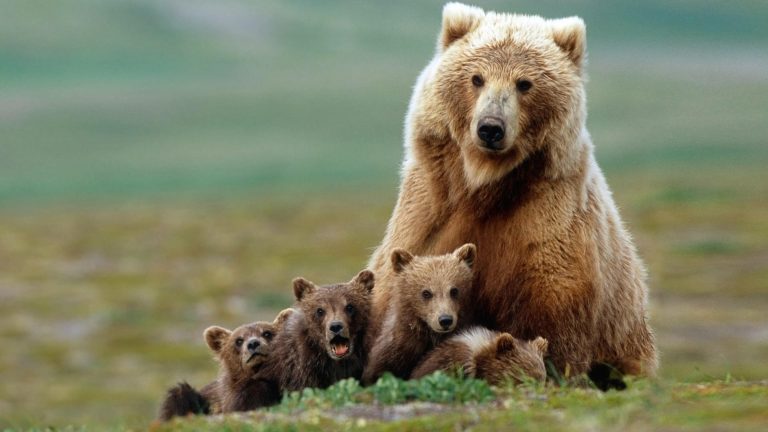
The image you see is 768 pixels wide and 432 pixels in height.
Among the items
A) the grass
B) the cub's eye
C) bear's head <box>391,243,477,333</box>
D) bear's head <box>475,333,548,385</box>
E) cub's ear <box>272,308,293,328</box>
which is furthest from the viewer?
cub's ear <box>272,308,293,328</box>

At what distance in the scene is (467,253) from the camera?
33.1 ft

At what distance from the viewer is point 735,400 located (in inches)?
320

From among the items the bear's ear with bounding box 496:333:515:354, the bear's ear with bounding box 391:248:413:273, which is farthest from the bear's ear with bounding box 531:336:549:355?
the bear's ear with bounding box 391:248:413:273

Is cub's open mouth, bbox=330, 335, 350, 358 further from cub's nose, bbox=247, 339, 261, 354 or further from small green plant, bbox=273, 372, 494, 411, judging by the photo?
small green plant, bbox=273, 372, 494, 411

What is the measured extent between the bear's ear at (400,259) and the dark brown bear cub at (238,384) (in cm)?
93

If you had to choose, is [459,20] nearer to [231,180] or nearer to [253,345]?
[253,345]

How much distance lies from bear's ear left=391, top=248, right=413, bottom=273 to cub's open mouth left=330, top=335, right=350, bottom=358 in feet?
2.25

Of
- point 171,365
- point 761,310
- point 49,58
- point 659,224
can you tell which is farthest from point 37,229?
point 49,58

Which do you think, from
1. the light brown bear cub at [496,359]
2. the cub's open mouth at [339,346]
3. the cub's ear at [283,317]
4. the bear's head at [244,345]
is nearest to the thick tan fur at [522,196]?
the light brown bear cub at [496,359]

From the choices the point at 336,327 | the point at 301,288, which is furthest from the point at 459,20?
the point at 336,327

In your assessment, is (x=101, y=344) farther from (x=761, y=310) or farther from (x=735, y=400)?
(x=735, y=400)

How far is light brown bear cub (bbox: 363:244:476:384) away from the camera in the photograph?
9.83 meters

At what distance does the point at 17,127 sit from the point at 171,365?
117m

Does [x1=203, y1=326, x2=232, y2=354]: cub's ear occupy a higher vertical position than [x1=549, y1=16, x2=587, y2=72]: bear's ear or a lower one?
lower
